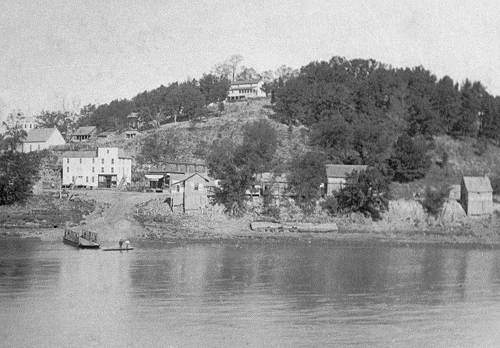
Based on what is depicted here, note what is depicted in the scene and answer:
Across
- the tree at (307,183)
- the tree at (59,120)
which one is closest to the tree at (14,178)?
the tree at (307,183)

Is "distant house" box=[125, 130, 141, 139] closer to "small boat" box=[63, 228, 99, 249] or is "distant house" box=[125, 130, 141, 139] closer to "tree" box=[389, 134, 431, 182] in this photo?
"tree" box=[389, 134, 431, 182]

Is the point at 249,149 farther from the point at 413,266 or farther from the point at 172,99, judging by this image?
the point at 172,99

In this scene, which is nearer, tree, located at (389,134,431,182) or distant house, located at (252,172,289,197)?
distant house, located at (252,172,289,197)

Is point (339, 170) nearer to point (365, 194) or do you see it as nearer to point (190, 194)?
point (365, 194)

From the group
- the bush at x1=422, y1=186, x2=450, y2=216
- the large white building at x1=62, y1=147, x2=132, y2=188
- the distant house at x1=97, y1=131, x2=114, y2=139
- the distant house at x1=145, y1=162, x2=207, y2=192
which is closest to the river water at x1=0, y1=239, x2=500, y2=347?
the bush at x1=422, y1=186, x2=450, y2=216

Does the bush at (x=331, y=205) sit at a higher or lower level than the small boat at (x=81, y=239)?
higher

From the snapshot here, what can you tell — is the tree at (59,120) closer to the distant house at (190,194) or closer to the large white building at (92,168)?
the large white building at (92,168)
